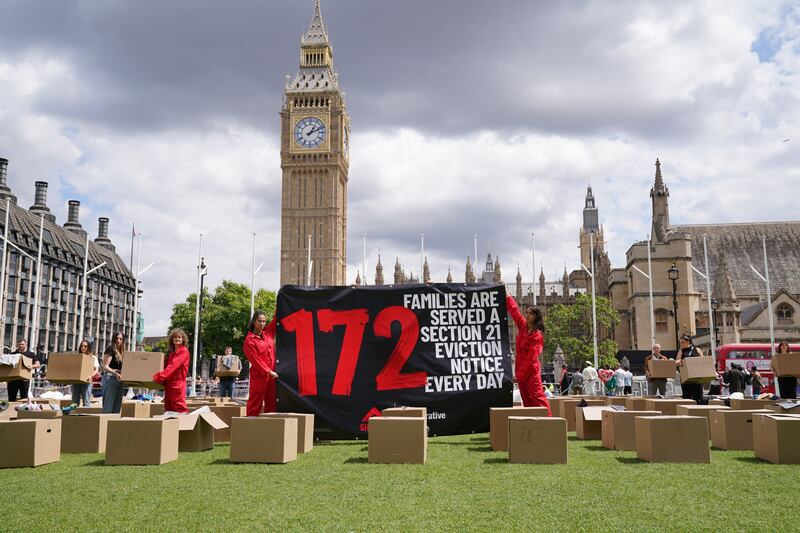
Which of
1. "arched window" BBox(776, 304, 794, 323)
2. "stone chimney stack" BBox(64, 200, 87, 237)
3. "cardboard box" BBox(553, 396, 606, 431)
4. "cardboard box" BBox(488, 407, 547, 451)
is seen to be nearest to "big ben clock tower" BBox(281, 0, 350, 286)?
"stone chimney stack" BBox(64, 200, 87, 237)

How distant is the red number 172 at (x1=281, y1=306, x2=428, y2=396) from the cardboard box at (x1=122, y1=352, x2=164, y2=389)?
2.38m

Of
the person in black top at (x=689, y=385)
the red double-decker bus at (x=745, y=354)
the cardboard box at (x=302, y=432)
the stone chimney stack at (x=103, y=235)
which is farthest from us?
the stone chimney stack at (x=103, y=235)

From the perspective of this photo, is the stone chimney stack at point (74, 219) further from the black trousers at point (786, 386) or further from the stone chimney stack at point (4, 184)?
the black trousers at point (786, 386)

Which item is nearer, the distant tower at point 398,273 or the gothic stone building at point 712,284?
the gothic stone building at point 712,284

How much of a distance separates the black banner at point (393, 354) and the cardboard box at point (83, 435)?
2714 millimetres

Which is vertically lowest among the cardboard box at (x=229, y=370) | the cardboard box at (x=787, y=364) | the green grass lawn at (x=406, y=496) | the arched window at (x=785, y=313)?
the green grass lawn at (x=406, y=496)

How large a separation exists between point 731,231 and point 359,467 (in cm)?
6613

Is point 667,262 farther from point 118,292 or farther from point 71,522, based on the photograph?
point 118,292

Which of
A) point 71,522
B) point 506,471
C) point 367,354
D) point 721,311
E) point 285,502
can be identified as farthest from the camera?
point 721,311

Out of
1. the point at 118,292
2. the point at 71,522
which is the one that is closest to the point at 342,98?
the point at 118,292

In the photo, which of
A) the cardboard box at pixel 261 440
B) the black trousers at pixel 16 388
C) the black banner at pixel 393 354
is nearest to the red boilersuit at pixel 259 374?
the black banner at pixel 393 354

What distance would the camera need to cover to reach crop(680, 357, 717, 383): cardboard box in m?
12.4

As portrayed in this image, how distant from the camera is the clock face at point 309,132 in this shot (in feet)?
309

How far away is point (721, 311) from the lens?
48344mm
